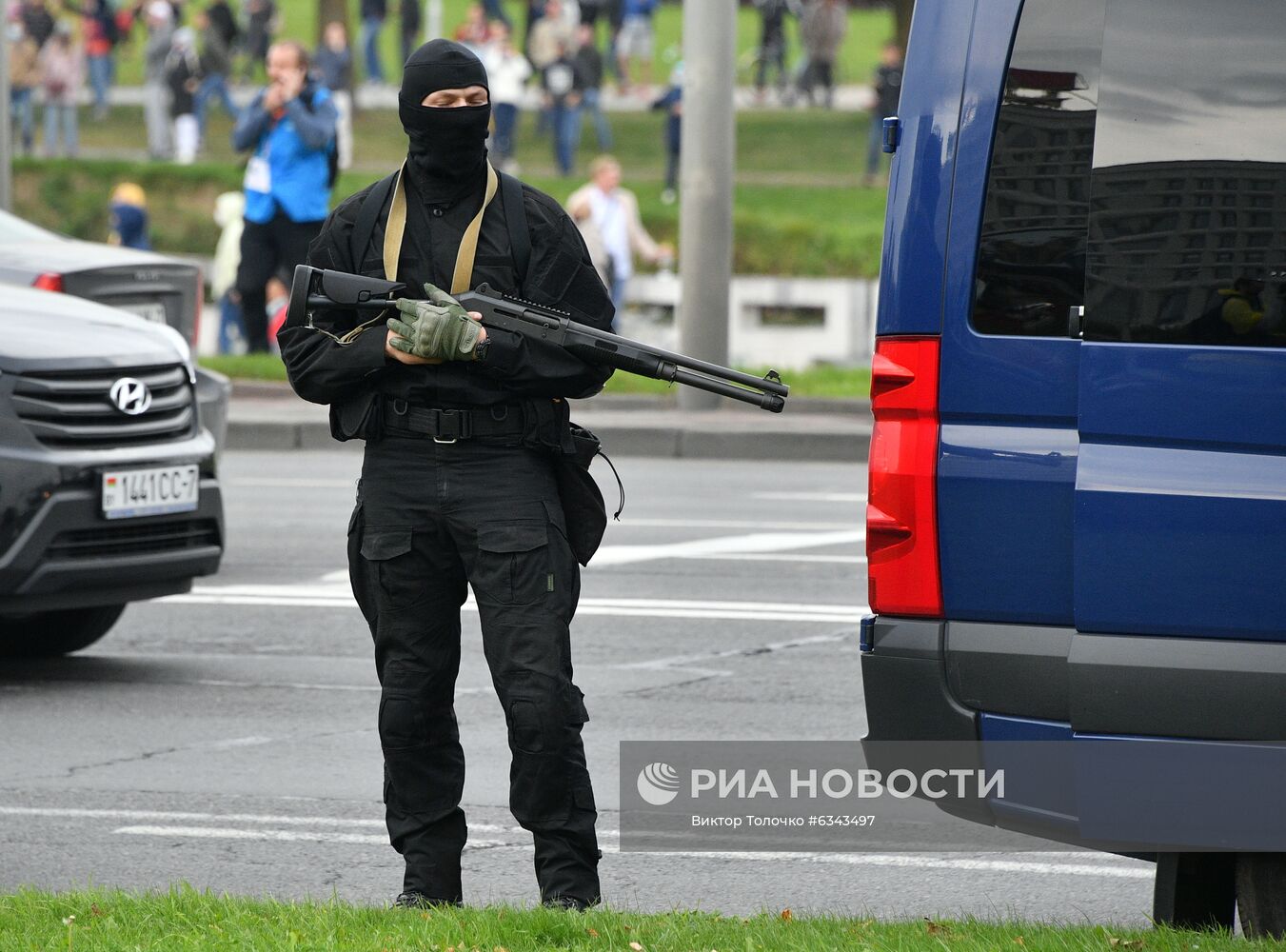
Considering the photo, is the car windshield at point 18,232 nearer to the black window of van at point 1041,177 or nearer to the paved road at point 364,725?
the paved road at point 364,725

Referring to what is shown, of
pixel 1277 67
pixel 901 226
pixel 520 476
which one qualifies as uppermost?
pixel 1277 67

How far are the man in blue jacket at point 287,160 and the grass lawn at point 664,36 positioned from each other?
2359 cm

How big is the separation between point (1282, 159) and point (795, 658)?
4275 millimetres

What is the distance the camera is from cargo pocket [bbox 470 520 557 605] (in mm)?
4426

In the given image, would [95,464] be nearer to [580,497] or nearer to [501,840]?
[501,840]

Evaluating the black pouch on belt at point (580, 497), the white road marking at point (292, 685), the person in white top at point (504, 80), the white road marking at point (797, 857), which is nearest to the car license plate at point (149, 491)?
the white road marking at point (292, 685)

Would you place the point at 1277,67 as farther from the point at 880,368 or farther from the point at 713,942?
the point at 713,942

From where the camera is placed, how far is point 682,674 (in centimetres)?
757

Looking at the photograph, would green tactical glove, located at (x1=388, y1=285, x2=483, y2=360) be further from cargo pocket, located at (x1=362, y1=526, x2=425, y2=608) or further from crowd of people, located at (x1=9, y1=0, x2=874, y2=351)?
crowd of people, located at (x1=9, y1=0, x2=874, y2=351)

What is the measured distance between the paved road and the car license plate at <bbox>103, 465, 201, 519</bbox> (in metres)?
0.62

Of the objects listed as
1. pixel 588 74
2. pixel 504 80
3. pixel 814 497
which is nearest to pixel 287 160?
pixel 814 497

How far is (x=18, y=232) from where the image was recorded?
977cm

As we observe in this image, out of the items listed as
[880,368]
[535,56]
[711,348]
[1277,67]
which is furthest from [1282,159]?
[535,56]

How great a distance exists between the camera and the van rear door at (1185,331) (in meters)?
3.78
